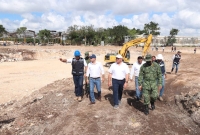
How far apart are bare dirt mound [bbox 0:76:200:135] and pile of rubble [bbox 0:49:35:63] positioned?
24851 mm

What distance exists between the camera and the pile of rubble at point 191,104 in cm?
649

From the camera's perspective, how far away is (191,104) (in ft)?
23.1

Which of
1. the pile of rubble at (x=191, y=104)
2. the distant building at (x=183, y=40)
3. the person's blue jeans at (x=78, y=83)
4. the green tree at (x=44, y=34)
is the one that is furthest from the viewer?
the distant building at (x=183, y=40)

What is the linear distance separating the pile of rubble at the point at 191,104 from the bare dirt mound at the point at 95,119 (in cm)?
15

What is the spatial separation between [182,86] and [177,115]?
3.14 metres

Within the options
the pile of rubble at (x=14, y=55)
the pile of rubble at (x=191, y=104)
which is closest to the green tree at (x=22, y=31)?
the pile of rubble at (x=14, y=55)

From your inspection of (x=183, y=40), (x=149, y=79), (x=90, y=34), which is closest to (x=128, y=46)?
(x=149, y=79)

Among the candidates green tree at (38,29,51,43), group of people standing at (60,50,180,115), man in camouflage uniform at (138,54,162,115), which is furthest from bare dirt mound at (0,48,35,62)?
man in camouflage uniform at (138,54,162,115)

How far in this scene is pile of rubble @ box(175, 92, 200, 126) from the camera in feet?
21.3

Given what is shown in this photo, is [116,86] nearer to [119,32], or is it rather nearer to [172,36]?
[119,32]

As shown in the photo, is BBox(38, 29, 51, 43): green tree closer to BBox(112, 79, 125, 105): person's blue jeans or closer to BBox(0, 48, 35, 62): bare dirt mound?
BBox(0, 48, 35, 62): bare dirt mound

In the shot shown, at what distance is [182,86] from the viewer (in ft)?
31.7

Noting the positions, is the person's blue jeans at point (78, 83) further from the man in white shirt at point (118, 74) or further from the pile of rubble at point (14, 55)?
the pile of rubble at point (14, 55)

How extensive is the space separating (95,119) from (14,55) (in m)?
29.0
